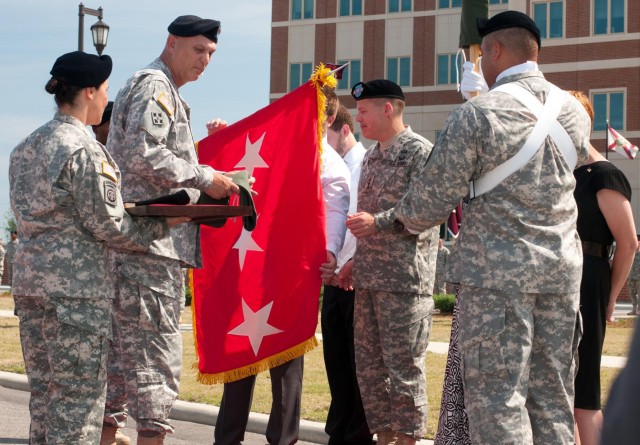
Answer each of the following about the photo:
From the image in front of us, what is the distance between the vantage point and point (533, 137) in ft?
14.9

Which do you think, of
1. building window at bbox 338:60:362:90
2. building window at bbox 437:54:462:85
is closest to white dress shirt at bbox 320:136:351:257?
building window at bbox 437:54:462:85

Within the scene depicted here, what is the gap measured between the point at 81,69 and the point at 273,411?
8.54ft

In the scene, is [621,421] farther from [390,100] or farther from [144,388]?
[390,100]

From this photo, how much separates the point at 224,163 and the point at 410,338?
5.45ft

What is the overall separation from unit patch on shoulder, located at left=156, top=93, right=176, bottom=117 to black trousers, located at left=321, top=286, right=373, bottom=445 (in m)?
2.03

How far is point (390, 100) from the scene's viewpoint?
6430 mm

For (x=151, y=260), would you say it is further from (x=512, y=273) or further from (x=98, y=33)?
(x=98, y=33)

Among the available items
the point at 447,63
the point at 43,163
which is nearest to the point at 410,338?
the point at 43,163

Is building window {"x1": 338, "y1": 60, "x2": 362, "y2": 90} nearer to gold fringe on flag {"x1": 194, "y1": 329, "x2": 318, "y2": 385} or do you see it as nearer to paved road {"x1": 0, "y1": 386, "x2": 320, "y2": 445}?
paved road {"x1": 0, "y1": 386, "x2": 320, "y2": 445}

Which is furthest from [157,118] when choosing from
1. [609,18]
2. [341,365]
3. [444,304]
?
[609,18]

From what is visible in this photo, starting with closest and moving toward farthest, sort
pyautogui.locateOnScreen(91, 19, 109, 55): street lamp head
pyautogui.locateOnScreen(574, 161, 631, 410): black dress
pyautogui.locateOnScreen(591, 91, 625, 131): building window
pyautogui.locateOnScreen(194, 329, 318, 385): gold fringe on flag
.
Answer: pyautogui.locateOnScreen(574, 161, 631, 410): black dress → pyautogui.locateOnScreen(194, 329, 318, 385): gold fringe on flag → pyautogui.locateOnScreen(91, 19, 109, 55): street lamp head → pyautogui.locateOnScreen(591, 91, 625, 131): building window

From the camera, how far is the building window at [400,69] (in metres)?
53.7

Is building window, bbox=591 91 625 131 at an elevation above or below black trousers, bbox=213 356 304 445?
above

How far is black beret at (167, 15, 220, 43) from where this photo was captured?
5363 mm
